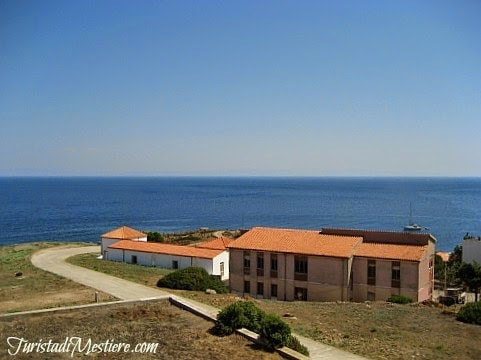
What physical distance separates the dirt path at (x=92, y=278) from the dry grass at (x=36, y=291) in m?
0.87

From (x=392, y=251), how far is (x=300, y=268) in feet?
23.4

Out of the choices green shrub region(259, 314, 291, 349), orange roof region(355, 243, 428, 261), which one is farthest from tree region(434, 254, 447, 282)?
green shrub region(259, 314, 291, 349)

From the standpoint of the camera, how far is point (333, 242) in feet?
126

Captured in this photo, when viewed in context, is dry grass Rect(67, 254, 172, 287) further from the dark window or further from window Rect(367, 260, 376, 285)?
window Rect(367, 260, 376, 285)

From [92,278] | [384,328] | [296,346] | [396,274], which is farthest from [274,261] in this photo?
[296,346]

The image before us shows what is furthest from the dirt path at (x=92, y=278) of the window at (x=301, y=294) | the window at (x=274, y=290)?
the window at (x=301, y=294)

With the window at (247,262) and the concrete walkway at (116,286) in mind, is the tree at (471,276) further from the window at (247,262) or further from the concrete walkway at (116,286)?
the concrete walkway at (116,286)

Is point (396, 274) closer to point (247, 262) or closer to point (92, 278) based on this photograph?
point (247, 262)

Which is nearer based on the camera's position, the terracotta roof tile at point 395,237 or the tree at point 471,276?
the terracotta roof tile at point 395,237

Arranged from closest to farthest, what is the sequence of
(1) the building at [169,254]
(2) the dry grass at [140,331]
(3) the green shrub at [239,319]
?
(2) the dry grass at [140,331] < (3) the green shrub at [239,319] < (1) the building at [169,254]

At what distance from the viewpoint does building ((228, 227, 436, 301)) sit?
3575 cm

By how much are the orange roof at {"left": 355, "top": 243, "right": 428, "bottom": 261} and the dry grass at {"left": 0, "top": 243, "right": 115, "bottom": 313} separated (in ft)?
65.0

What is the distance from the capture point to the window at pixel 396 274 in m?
35.6

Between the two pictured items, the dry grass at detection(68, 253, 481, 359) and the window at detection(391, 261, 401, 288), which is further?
the window at detection(391, 261, 401, 288)
